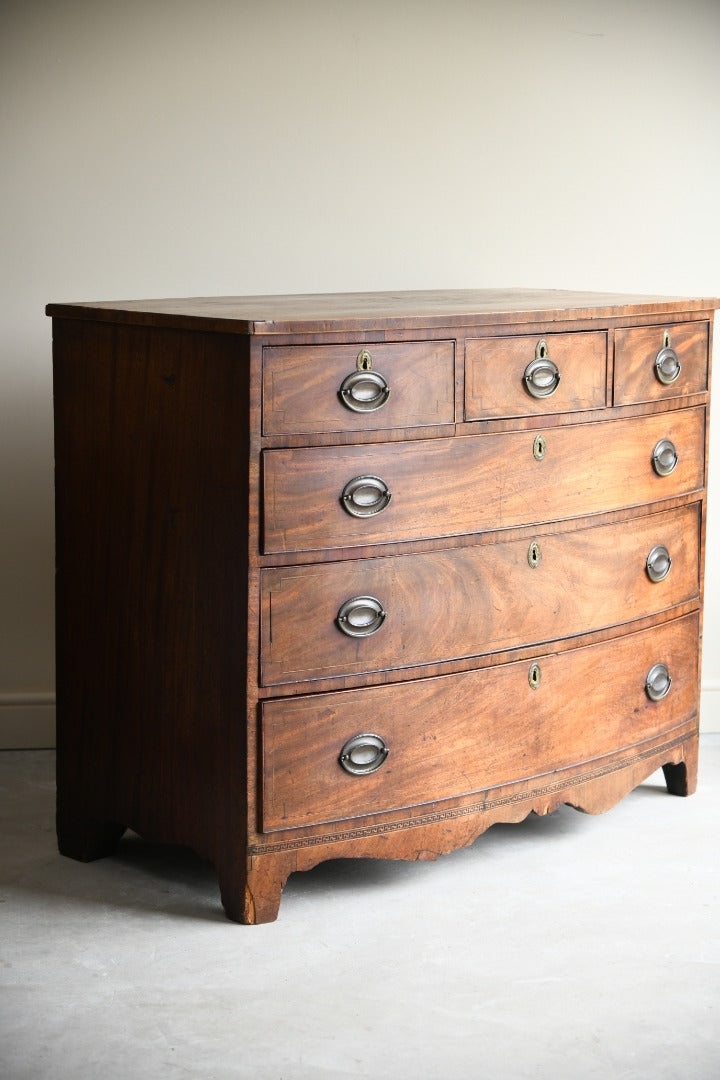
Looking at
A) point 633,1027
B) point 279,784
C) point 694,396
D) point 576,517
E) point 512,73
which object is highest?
point 512,73

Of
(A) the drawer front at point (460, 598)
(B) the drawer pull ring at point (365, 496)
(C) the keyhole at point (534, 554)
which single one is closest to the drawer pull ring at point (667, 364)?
(A) the drawer front at point (460, 598)

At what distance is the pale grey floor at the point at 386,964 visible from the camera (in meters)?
2.11

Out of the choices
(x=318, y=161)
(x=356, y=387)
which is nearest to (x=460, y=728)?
(x=356, y=387)

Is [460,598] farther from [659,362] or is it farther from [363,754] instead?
[659,362]

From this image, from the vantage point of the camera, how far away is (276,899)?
255cm

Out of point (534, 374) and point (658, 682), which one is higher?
point (534, 374)

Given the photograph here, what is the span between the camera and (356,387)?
8.04 feet

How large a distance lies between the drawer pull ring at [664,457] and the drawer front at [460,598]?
101 mm

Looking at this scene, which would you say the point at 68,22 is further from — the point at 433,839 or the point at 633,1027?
the point at 633,1027

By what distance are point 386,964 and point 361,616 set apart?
589 millimetres

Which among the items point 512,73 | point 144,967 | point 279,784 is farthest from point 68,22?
point 144,967

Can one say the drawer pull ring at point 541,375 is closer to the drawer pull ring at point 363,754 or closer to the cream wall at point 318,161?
the drawer pull ring at point 363,754

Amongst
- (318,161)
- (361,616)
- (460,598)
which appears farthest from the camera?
(318,161)

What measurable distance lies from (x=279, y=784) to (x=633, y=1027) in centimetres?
71
